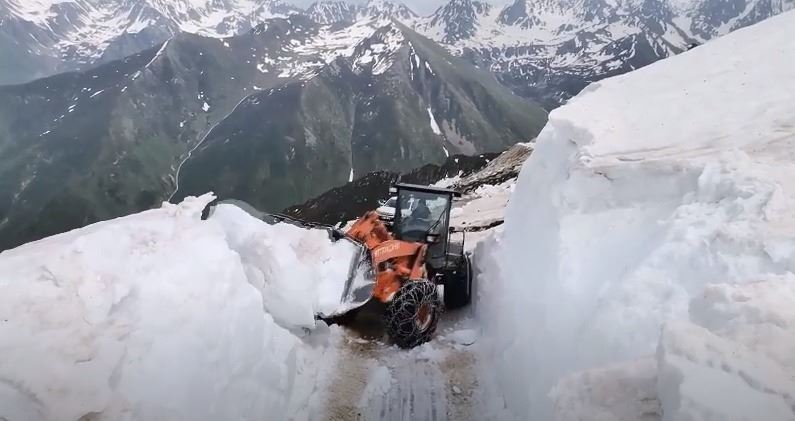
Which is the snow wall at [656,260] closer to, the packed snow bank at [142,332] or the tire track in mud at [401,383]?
the tire track in mud at [401,383]

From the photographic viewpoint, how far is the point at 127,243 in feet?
23.3

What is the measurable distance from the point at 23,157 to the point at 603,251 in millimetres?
231772

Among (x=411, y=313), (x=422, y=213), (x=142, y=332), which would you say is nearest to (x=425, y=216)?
(x=422, y=213)

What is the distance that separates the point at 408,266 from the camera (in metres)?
11.3

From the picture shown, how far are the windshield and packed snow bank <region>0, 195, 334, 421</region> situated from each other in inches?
188

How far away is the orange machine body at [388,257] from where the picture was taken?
10.5m

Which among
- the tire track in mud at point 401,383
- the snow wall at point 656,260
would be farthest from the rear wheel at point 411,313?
the snow wall at point 656,260

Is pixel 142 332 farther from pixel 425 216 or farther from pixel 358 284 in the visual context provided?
pixel 425 216

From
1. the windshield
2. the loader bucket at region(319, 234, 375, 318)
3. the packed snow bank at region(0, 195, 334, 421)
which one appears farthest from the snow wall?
the packed snow bank at region(0, 195, 334, 421)

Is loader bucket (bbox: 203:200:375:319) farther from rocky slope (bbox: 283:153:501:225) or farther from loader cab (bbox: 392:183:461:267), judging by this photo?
rocky slope (bbox: 283:153:501:225)

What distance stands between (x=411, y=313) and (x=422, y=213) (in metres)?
3.35

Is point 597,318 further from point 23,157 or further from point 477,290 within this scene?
point 23,157

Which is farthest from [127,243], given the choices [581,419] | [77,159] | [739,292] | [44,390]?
[77,159]

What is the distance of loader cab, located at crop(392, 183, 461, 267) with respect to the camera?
12508 mm
